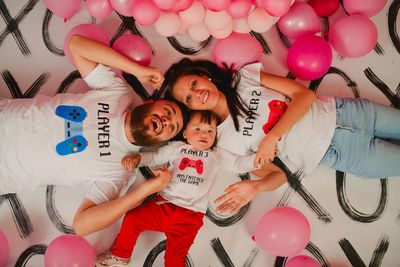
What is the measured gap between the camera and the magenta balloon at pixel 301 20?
1.63 metres

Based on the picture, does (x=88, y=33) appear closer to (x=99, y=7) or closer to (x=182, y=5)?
A: (x=99, y=7)

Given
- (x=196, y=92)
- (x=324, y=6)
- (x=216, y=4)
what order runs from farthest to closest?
(x=324, y=6), (x=196, y=92), (x=216, y=4)

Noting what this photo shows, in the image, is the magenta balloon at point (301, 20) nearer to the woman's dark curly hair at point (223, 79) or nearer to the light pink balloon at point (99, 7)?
the woman's dark curly hair at point (223, 79)

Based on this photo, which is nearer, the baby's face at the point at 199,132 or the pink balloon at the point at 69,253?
the pink balloon at the point at 69,253

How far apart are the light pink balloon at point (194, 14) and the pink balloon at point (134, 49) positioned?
0.65ft

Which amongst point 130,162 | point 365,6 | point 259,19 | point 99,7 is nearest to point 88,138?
point 130,162

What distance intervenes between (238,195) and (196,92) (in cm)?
A: 41

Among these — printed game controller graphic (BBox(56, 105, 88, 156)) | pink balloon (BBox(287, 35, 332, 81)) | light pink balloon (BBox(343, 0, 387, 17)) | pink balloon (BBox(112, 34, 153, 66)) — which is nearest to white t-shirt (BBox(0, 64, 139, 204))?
printed game controller graphic (BBox(56, 105, 88, 156))

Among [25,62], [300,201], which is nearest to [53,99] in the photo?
[25,62]

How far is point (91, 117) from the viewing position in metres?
1.58

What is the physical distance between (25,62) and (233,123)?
925 mm

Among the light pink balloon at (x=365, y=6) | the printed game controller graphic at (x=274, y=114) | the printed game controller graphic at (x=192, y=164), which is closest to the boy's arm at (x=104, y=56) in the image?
the printed game controller graphic at (x=192, y=164)

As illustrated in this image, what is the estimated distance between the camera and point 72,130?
5.12 ft

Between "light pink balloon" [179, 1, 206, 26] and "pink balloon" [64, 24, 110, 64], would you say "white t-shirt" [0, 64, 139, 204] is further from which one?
"light pink balloon" [179, 1, 206, 26]
